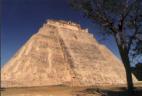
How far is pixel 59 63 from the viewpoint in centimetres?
4378

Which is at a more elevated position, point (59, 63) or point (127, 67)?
point (59, 63)

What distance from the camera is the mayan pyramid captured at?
39.2m

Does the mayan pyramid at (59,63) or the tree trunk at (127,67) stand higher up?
the mayan pyramid at (59,63)

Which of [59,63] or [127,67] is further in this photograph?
[59,63]

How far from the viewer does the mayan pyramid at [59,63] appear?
39219 millimetres

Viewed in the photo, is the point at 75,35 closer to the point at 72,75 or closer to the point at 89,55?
the point at 89,55

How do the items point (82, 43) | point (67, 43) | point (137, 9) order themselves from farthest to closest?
point (82, 43) → point (67, 43) → point (137, 9)

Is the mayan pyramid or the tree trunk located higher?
the mayan pyramid

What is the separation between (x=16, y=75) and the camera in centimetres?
3866

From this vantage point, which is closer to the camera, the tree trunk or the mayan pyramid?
the tree trunk

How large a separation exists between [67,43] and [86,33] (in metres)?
14.3

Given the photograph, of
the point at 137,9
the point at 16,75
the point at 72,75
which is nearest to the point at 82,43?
the point at 72,75

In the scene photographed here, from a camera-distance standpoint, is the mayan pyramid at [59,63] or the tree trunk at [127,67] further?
the mayan pyramid at [59,63]

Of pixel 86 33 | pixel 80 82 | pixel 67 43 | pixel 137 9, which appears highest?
pixel 86 33
